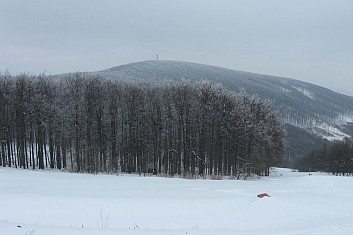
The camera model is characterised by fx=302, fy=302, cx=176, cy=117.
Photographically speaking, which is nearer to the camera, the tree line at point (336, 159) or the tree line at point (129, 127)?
the tree line at point (129, 127)

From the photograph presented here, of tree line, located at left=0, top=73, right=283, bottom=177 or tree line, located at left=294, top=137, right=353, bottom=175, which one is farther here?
tree line, located at left=294, top=137, right=353, bottom=175

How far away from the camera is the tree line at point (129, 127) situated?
4206 cm

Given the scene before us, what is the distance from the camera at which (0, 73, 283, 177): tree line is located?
1656 inches

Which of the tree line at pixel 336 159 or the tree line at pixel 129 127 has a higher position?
the tree line at pixel 129 127

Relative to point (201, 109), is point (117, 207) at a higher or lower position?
lower

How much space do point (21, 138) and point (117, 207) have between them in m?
34.9

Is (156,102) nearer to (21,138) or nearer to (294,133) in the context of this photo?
(21,138)

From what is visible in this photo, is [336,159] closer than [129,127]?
No

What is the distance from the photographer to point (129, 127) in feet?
153

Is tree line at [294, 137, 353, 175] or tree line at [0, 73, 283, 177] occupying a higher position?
tree line at [0, 73, 283, 177]

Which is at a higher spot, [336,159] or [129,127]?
[129,127]

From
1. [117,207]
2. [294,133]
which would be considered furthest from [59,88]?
[294,133]

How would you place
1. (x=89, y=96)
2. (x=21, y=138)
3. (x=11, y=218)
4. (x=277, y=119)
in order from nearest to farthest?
(x=11, y=218)
(x=21, y=138)
(x=89, y=96)
(x=277, y=119)

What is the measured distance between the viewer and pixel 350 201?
15.5 m
